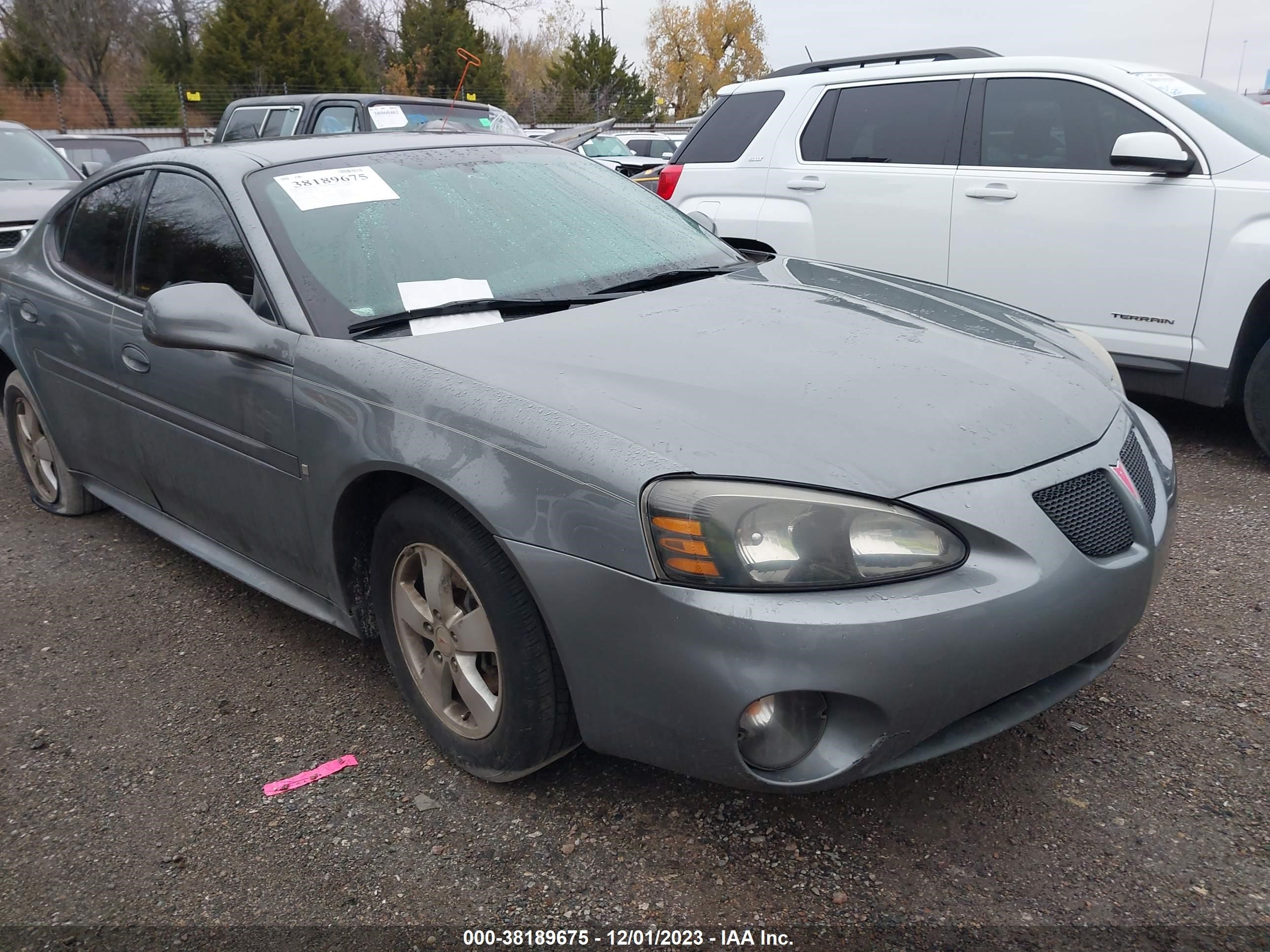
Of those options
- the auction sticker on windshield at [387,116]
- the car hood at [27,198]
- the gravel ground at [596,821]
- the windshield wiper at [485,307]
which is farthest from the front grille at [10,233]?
the windshield wiper at [485,307]

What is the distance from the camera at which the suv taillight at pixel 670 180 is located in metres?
6.55

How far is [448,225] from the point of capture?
2.98 m

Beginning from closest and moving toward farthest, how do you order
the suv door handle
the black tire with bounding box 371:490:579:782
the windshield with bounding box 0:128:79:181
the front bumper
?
the front bumper, the black tire with bounding box 371:490:579:782, the suv door handle, the windshield with bounding box 0:128:79:181

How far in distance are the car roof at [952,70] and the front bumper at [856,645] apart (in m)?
3.57

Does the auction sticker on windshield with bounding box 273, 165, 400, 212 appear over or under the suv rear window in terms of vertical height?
over

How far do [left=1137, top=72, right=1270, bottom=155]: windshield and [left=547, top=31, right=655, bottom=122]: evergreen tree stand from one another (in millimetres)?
41103

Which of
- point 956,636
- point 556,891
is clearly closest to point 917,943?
point 956,636

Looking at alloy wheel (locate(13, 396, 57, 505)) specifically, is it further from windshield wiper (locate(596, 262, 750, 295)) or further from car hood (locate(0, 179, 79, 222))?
car hood (locate(0, 179, 79, 222))

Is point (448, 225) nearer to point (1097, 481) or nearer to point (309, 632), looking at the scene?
point (309, 632)

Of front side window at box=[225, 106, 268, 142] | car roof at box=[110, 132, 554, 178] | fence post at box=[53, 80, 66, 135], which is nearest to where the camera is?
car roof at box=[110, 132, 554, 178]

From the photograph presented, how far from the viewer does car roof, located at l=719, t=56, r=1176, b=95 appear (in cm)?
494

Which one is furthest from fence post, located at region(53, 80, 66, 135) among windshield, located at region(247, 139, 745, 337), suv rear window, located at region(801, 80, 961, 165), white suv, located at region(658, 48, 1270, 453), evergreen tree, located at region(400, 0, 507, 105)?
windshield, located at region(247, 139, 745, 337)

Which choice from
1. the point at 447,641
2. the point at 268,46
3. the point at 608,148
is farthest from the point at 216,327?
the point at 268,46

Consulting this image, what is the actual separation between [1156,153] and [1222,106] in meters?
0.68
